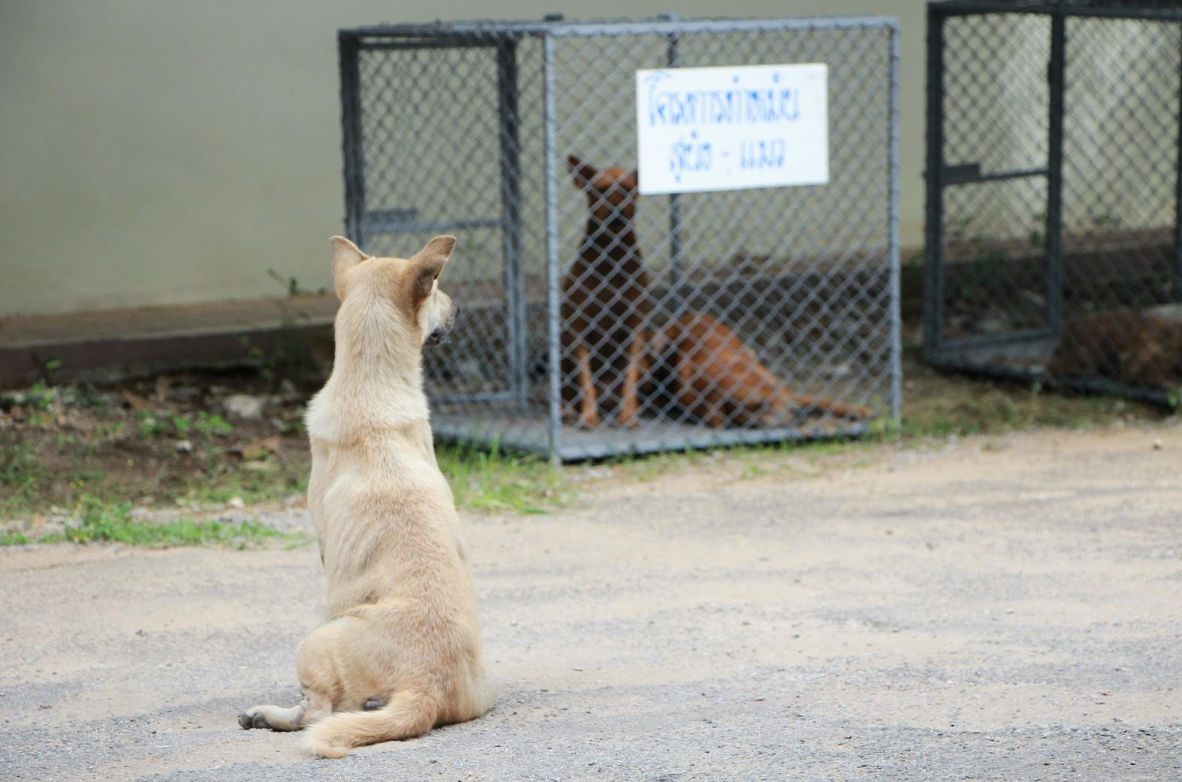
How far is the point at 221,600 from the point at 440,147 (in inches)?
174

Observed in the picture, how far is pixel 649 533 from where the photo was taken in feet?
18.6

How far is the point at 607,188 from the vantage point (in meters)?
6.89

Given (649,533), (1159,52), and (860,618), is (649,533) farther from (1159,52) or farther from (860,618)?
(1159,52)

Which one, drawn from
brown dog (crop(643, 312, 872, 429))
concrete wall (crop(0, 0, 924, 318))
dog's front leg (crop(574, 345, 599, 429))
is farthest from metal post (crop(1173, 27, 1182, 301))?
dog's front leg (crop(574, 345, 599, 429))

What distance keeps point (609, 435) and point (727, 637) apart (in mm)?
2658

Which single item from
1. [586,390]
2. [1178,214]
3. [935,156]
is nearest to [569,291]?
[586,390]

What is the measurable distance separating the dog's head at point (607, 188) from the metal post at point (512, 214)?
0.32 m

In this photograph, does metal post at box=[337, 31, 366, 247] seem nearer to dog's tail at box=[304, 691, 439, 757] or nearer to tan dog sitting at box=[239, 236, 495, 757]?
tan dog sitting at box=[239, 236, 495, 757]

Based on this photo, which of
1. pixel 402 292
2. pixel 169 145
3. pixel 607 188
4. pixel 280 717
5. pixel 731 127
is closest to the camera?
pixel 280 717

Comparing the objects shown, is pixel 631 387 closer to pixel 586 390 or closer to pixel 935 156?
pixel 586 390

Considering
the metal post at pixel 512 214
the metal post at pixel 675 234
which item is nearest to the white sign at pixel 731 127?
the metal post at pixel 675 234

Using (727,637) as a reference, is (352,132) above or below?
above

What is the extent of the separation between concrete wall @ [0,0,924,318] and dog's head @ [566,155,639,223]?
2366 mm

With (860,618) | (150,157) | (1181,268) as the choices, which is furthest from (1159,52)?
(860,618)
